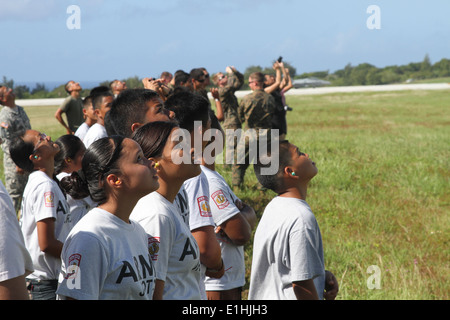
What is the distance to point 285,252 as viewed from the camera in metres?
2.77

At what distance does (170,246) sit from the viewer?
252 cm

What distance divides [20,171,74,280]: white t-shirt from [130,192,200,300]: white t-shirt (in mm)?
1102

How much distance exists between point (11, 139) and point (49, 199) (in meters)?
4.32

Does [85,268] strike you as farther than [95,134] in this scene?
No

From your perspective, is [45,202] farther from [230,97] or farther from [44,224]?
[230,97]

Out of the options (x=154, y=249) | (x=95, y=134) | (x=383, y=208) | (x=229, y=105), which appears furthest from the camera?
(x=229, y=105)

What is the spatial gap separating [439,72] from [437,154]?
7631cm

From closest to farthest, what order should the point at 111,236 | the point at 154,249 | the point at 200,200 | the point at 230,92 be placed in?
the point at 111,236 → the point at 154,249 → the point at 200,200 → the point at 230,92

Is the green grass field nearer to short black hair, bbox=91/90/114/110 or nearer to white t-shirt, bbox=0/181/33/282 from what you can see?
short black hair, bbox=91/90/114/110

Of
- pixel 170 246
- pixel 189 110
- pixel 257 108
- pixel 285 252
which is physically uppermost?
pixel 189 110

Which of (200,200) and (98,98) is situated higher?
(98,98)

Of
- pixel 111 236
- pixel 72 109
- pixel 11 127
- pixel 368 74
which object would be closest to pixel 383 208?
pixel 11 127
